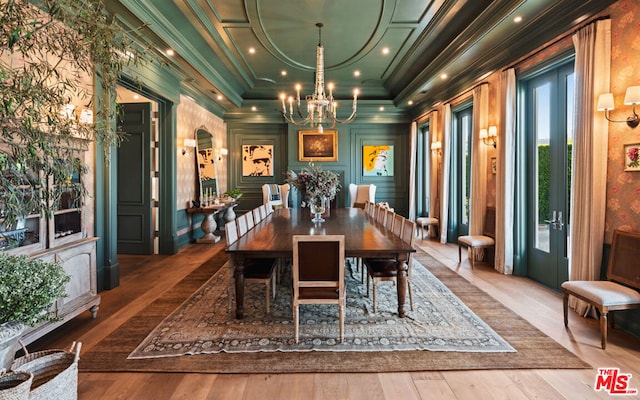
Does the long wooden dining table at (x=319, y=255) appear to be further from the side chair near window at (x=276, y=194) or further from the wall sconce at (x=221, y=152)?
the wall sconce at (x=221, y=152)

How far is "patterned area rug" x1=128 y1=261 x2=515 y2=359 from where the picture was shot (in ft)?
8.44

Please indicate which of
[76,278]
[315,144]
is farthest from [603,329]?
[315,144]

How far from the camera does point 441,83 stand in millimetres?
6488

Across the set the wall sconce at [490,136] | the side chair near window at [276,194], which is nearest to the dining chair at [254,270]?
the wall sconce at [490,136]

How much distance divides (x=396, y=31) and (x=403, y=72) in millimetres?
1862

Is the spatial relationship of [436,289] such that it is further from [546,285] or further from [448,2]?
[448,2]

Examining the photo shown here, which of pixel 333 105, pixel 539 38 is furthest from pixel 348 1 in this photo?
pixel 539 38

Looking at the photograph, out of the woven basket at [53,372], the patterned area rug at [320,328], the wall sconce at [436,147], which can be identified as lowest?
the patterned area rug at [320,328]

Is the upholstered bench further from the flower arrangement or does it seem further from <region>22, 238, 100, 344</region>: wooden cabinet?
<region>22, 238, 100, 344</region>: wooden cabinet

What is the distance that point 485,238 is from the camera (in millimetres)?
4926

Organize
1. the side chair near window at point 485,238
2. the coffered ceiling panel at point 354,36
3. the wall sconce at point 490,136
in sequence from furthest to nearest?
the wall sconce at point 490,136 < the side chair near window at point 485,238 < the coffered ceiling panel at point 354,36

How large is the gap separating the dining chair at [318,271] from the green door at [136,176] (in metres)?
4.20

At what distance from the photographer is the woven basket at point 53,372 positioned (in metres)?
1.58

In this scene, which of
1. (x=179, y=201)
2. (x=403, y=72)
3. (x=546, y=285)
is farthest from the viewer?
(x=403, y=72)
